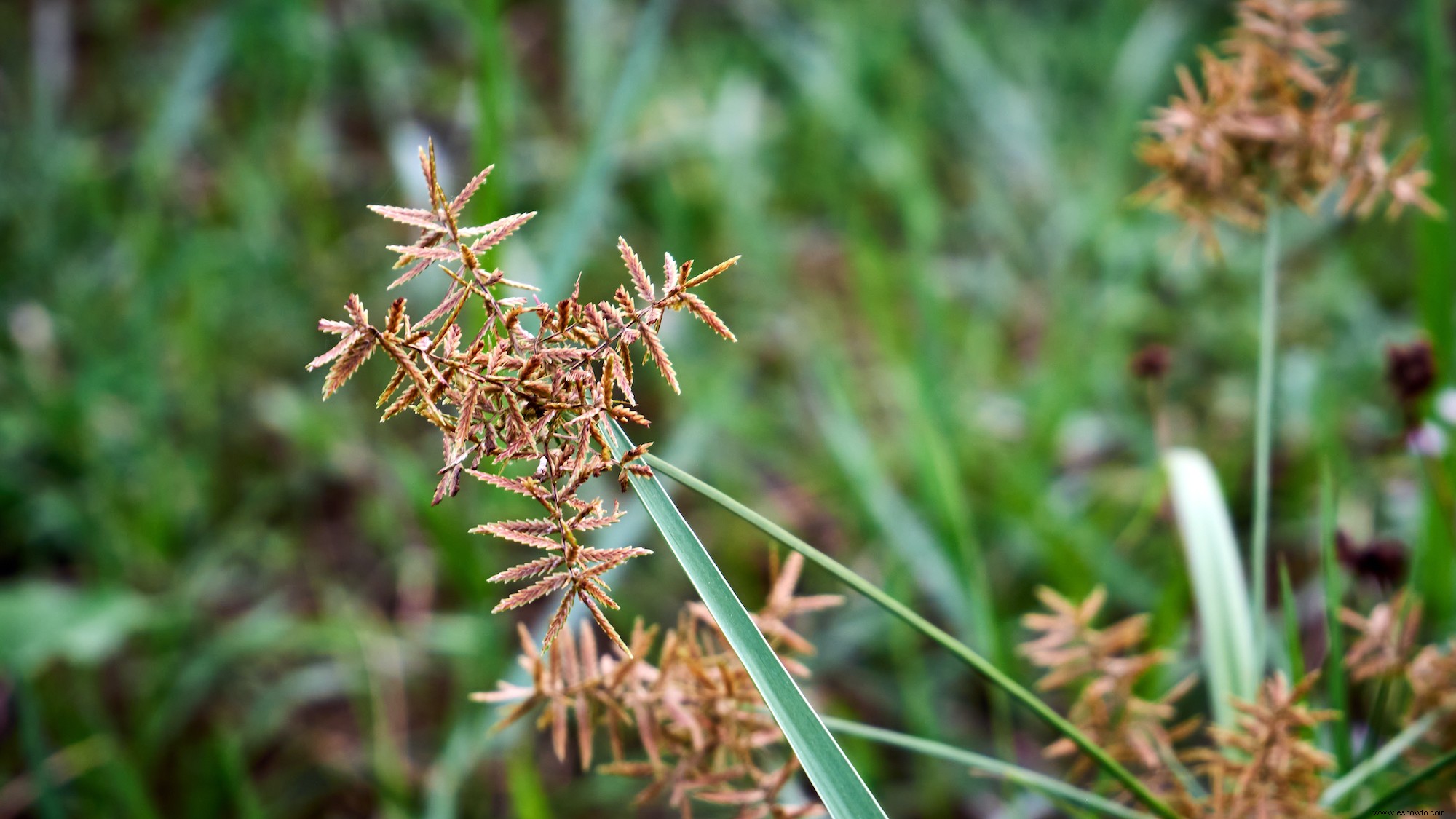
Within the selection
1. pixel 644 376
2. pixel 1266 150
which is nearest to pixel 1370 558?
pixel 1266 150

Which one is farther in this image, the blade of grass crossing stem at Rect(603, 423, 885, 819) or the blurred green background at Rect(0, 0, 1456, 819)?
the blurred green background at Rect(0, 0, 1456, 819)

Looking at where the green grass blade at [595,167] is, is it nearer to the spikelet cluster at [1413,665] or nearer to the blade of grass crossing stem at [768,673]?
the blade of grass crossing stem at [768,673]

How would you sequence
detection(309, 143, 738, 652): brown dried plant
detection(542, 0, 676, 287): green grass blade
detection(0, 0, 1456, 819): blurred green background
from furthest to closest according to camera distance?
detection(0, 0, 1456, 819): blurred green background
detection(542, 0, 676, 287): green grass blade
detection(309, 143, 738, 652): brown dried plant

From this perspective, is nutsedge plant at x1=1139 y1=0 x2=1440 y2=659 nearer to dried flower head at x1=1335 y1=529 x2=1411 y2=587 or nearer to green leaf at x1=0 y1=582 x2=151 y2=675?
dried flower head at x1=1335 y1=529 x2=1411 y2=587

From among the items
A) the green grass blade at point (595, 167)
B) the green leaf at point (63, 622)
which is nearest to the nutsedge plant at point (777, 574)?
the green grass blade at point (595, 167)

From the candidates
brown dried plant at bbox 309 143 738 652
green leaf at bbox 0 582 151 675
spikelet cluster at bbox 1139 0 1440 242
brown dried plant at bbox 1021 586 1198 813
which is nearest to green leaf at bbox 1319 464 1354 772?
brown dried plant at bbox 1021 586 1198 813

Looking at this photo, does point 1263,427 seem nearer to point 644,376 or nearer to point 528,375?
point 528,375
